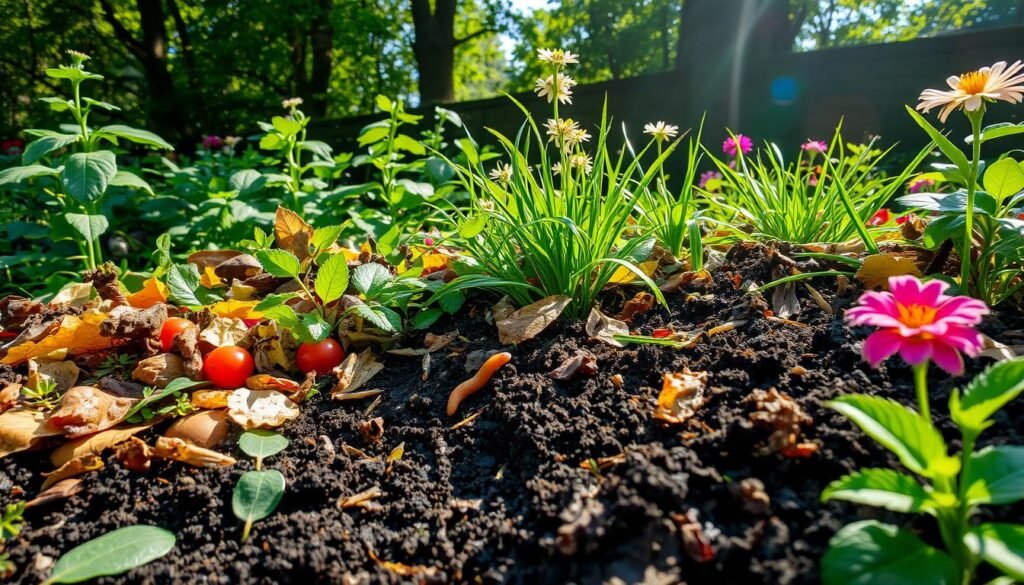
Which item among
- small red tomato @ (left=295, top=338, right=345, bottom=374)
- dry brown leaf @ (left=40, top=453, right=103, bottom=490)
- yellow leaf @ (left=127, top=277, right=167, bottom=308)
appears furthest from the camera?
yellow leaf @ (left=127, top=277, right=167, bottom=308)

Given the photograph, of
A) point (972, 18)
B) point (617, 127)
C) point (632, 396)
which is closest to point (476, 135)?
point (617, 127)

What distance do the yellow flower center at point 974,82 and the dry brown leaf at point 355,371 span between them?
4.59 ft

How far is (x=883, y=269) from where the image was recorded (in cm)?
142

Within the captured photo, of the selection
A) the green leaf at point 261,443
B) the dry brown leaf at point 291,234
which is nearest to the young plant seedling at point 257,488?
the green leaf at point 261,443

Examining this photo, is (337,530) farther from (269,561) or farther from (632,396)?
(632,396)

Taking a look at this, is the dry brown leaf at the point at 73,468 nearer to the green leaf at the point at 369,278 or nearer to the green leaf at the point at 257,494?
the green leaf at the point at 257,494

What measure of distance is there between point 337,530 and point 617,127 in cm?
544

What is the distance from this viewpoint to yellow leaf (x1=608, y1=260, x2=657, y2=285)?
1.61 metres

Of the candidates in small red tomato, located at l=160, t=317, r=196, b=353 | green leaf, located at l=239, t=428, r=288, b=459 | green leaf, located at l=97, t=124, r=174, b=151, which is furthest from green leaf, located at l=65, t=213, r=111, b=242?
green leaf, located at l=239, t=428, r=288, b=459

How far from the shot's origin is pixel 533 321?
1.45 meters

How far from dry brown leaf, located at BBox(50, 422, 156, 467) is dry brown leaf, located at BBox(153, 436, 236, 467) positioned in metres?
0.13

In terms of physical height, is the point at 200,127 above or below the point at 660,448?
above

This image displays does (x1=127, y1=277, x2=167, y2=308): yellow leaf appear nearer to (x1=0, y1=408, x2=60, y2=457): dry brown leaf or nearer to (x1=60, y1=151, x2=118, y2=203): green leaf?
(x1=60, y1=151, x2=118, y2=203): green leaf

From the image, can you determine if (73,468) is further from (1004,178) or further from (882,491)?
(1004,178)
